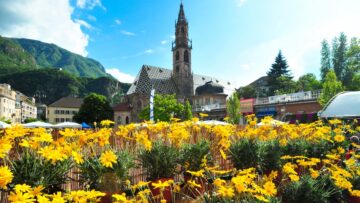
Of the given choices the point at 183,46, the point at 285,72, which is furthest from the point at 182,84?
the point at 285,72

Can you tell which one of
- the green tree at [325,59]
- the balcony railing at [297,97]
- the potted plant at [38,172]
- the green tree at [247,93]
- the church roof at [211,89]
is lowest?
the potted plant at [38,172]

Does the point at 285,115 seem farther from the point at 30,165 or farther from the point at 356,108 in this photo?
the point at 30,165

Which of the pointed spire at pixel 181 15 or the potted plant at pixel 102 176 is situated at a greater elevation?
the pointed spire at pixel 181 15

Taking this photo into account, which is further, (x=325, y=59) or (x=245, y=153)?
(x=325, y=59)

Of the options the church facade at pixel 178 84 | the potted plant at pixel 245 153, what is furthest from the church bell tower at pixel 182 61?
the potted plant at pixel 245 153

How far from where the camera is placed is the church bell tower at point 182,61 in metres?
75.6

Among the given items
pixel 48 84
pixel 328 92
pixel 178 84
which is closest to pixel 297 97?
pixel 328 92

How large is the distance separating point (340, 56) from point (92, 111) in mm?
51718

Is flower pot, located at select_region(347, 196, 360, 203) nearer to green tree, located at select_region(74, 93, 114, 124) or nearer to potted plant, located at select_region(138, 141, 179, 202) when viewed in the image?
potted plant, located at select_region(138, 141, 179, 202)

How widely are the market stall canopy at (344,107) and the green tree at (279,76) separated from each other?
48963 millimetres

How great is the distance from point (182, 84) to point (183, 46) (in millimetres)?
10590

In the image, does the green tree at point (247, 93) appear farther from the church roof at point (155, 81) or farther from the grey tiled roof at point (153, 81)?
the grey tiled roof at point (153, 81)

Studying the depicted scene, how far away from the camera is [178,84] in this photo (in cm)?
7588

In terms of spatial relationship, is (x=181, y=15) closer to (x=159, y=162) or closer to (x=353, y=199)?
(x=159, y=162)
